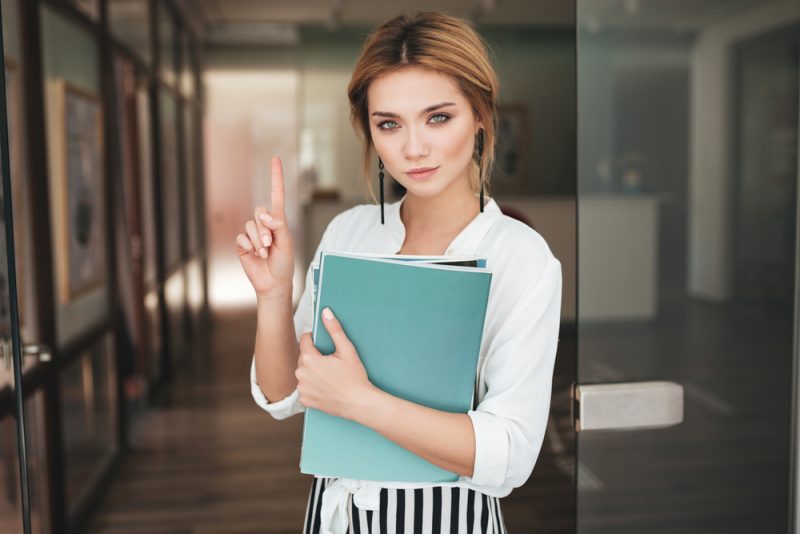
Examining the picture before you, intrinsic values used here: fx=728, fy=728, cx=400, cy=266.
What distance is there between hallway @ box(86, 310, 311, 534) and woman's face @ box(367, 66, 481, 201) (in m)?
2.32

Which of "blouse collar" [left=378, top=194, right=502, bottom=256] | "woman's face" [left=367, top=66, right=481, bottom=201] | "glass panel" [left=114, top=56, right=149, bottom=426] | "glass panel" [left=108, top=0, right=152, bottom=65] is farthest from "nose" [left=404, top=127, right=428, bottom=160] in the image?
"glass panel" [left=108, top=0, right=152, bottom=65]

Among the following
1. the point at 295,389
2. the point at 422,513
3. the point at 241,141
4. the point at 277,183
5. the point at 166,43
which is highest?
the point at 166,43

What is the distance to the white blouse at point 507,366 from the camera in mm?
842

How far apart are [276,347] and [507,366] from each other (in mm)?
305

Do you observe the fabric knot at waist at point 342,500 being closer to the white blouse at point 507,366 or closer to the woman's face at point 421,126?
the white blouse at point 507,366

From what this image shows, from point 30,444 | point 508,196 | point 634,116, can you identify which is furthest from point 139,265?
point 508,196

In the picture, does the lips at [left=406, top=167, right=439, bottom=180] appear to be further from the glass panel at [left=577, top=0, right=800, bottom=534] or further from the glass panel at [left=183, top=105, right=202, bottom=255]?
the glass panel at [left=183, top=105, right=202, bottom=255]

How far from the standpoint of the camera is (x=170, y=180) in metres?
5.48

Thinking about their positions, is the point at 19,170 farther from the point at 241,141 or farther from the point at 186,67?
the point at 241,141

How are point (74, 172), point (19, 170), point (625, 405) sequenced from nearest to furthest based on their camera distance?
point (625, 405) < point (19, 170) < point (74, 172)

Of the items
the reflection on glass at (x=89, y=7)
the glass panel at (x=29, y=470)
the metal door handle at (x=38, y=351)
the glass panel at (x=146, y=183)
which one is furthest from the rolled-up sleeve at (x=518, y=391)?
the glass panel at (x=146, y=183)

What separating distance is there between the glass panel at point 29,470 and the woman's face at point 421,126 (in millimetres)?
1551

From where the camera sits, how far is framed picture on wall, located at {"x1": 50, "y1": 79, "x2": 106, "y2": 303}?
2.74 meters

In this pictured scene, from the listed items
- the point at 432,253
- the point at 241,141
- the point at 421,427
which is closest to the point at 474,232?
the point at 432,253
